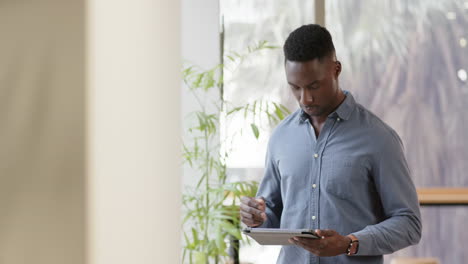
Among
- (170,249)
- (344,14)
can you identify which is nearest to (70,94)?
(170,249)

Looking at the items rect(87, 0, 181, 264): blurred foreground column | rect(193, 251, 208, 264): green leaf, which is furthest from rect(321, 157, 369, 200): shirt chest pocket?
rect(193, 251, 208, 264): green leaf

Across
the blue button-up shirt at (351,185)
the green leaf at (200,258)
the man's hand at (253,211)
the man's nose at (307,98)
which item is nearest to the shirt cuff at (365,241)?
the blue button-up shirt at (351,185)

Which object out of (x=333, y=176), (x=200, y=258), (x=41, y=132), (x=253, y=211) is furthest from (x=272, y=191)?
(x=200, y=258)

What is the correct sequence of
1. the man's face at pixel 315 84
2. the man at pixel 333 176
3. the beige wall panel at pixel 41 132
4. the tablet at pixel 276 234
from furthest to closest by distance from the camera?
the man's face at pixel 315 84
the man at pixel 333 176
the tablet at pixel 276 234
the beige wall panel at pixel 41 132

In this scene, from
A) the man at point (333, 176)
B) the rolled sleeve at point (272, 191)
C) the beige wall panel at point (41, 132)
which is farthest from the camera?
the rolled sleeve at point (272, 191)

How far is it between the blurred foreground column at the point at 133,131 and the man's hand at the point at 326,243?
1.26ft

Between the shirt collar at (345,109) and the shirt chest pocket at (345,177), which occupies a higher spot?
the shirt collar at (345,109)

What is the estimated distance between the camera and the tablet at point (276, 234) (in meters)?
2.08

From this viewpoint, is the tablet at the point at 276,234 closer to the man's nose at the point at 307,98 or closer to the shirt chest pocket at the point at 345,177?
the shirt chest pocket at the point at 345,177

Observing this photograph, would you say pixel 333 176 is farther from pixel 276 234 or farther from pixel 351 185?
pixel 276 234

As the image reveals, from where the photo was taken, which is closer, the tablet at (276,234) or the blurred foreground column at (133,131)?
the blurred foreground column at (133,131)

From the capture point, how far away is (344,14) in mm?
5141

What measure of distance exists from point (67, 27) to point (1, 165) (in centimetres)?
29

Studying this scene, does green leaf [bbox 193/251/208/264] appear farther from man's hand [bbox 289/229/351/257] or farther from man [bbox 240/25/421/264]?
man's hand [bbox 289/229/351/257]
